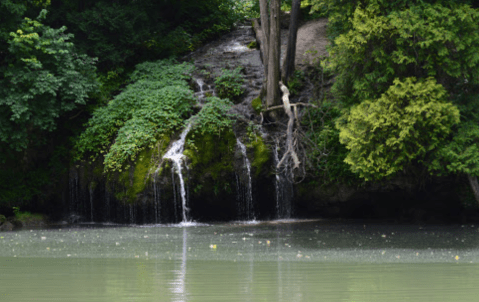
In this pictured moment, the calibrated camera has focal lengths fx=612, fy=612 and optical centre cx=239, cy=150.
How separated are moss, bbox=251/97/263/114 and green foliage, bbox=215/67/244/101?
1.99 ft

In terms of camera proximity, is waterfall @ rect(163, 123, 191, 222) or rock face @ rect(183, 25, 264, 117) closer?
waterfall @ rect(163, 123, 191, 222)

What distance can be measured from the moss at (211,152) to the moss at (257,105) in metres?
1.40

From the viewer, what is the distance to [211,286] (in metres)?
6.20

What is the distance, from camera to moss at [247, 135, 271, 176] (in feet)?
53.4

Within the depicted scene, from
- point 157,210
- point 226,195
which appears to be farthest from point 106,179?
point 226,195

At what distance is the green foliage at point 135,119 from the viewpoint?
16.5m

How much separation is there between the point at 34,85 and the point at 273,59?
6597 mm

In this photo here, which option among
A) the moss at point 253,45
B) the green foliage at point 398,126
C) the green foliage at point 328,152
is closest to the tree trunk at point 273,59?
the green foliage at point 328,152

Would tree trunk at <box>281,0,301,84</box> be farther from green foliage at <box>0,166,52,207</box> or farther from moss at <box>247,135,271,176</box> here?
green foliage at <box>0,166,52,207</box>

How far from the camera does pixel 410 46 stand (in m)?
13.4

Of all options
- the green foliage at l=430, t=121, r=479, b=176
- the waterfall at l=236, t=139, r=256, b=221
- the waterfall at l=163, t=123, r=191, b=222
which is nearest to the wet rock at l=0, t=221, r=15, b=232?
the waterfall at l=163, t=123, r=191, b=222

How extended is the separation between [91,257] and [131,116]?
9233 millimetres

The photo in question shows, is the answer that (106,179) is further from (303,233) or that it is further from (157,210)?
(303,233)

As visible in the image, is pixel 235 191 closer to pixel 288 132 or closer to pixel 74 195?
pixel 288 132
